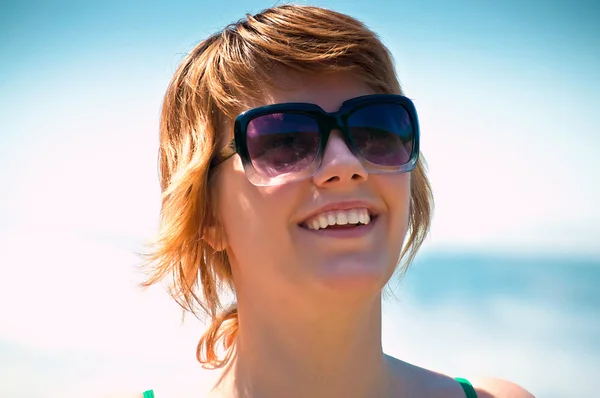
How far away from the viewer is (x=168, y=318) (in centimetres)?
673

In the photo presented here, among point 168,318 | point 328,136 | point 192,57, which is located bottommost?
point 168,318

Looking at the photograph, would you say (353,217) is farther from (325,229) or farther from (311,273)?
(311,273)

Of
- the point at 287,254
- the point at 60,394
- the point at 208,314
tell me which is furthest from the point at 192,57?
the point at 60,394

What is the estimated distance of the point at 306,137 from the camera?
1.87 meters

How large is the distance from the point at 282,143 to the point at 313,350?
64 cm

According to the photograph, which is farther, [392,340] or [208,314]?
[392,340]

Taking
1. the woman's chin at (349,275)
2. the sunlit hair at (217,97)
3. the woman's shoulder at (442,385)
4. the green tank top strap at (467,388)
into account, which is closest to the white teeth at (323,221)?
the woman's chin at (349,275)

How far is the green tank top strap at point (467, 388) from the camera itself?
237 centimetres

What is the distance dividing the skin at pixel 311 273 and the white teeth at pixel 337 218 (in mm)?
32

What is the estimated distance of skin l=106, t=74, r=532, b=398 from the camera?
183 cm

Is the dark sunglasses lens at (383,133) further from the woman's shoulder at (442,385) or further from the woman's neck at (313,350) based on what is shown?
the woman's shoulder at (442,385)

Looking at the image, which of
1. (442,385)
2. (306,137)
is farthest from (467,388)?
(306,137)

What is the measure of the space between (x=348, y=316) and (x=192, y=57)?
1.07m

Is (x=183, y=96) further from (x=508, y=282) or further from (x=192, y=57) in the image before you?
(x=508, y=282)
